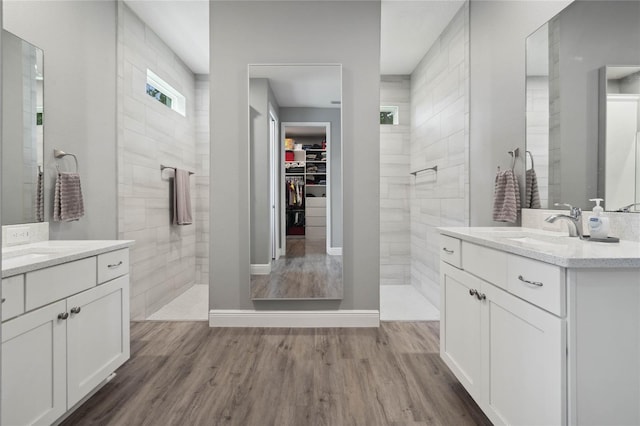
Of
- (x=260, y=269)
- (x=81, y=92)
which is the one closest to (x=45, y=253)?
(x=81, y=92)

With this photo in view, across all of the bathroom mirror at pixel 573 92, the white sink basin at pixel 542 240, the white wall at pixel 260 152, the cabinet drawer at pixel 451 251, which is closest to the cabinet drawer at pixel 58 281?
the white wall at pixel 260 152

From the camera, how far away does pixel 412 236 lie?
445cm

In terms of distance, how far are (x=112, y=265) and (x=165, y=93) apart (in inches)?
97.1

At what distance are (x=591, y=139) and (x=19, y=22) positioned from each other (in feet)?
10.5

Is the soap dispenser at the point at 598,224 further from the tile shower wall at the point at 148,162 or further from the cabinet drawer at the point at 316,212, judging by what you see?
the tile shower wall at the point at 148,162

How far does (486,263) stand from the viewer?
1.77 metres

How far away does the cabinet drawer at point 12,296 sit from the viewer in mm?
1466

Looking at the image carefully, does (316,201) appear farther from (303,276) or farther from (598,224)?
(598,224)

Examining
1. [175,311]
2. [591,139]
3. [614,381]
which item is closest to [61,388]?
[175,311]

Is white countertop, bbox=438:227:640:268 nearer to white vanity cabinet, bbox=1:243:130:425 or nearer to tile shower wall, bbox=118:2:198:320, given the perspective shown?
white vanity cabinet, bbox=1:243:130:425

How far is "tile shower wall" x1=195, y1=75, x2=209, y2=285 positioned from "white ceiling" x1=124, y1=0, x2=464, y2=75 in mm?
435

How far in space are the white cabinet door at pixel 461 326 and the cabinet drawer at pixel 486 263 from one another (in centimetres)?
6

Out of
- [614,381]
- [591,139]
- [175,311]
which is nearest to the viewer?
[614,381]

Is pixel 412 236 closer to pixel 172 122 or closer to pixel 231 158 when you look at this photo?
pixel 231 158
